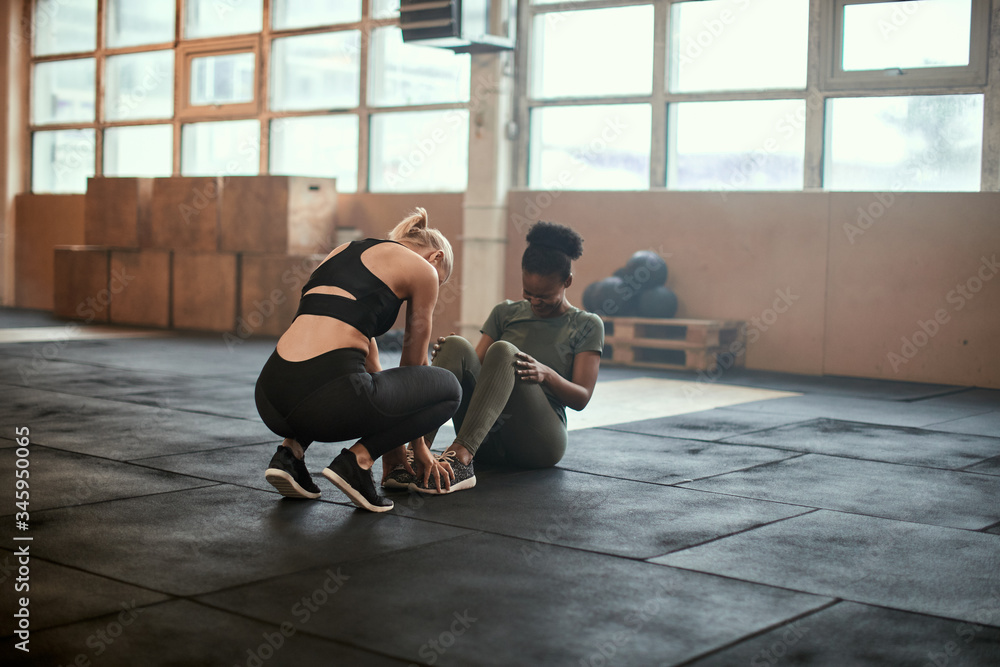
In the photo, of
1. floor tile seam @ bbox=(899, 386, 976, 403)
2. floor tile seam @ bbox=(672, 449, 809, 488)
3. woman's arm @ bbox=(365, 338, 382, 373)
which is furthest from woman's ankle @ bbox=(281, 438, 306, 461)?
floor tile seam @ bbox=(899, 386, 976, 403)

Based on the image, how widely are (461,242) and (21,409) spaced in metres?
5.07

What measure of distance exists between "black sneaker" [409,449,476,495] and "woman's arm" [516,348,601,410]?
38cm

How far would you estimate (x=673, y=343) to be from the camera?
808cm

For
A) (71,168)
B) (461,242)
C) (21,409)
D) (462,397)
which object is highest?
(71,168)

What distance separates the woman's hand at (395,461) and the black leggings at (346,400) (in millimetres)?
293

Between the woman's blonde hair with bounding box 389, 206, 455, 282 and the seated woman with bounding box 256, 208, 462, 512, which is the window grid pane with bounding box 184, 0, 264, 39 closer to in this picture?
the woman's blonde hair with bounding box 389, 206, 455, 282

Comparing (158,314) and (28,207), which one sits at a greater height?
(28,207)

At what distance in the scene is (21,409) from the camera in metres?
5.48

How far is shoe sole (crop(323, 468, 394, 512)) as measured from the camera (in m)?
3.29

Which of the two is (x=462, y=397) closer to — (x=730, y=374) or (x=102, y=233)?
(x=730, y=374)

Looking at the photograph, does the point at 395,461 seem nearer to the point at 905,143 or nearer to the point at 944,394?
the point at 944,394

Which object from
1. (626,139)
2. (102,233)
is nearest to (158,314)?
(102,233)

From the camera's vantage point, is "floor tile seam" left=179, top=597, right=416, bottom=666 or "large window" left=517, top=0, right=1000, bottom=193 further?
"large window" left=517, top=0, right=1000, bottom=193

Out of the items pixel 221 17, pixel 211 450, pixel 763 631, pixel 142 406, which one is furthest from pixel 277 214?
pixel 763 631
